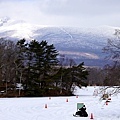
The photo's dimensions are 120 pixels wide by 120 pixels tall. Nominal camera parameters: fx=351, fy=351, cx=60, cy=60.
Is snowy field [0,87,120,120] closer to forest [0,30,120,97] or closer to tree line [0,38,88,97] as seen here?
forest [0,30,120,97]

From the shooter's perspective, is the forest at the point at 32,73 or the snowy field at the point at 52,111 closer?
the snowy field at the point at 52,111

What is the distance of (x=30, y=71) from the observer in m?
68.1

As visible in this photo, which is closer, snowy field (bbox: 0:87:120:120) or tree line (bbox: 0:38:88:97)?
snowy field (bbox: 0:87:120:120)

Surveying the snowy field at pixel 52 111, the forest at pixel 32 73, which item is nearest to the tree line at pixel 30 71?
the forest at pixel 32 73

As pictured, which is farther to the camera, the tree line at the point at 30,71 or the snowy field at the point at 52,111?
the tree line at the point at 30,71

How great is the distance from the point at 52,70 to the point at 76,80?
5659mm

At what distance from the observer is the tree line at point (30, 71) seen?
6731 cm

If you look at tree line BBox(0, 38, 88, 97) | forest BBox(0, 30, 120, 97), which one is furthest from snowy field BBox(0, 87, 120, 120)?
tree line BBox(0, 38, 88, 97)

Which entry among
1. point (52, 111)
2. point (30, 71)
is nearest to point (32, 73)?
point (30, 71)

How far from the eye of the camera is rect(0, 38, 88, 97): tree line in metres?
67.3

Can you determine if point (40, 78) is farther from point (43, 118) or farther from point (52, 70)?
point (43, 118)

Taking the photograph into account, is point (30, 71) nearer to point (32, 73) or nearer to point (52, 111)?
point (32, 73)

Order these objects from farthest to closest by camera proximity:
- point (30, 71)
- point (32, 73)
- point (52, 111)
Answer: point (30, 71)
point (32, 73)
point (52, 111)

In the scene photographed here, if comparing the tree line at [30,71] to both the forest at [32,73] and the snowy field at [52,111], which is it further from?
the snowy field at [52,111]
